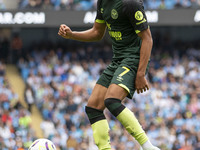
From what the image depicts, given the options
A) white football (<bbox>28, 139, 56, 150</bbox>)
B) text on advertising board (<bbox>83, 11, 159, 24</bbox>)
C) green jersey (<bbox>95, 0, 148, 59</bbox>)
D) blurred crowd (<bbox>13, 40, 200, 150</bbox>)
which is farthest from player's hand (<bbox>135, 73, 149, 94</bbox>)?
text on advertising board (<bbox>83, 11, 159, 24</bbox>)

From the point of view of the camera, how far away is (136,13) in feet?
16.9

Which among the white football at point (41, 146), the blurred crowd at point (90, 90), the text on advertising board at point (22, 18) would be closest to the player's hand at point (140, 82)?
the white football at point (41, 146)

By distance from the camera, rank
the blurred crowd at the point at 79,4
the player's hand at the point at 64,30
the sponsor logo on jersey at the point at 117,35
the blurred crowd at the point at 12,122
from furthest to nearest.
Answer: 1. the blurred crowd at the point at 79,4
2. the blurred crowd at the point at 12,122
3. the player's hand at the point at 64,30
4. the sponsor logo on jersey at the point at 117,35

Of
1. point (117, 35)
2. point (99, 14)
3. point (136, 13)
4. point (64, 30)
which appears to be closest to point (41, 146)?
point (64, 30)

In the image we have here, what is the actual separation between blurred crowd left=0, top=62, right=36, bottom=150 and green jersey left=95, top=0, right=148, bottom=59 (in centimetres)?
817

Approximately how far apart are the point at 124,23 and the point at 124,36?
17 cm

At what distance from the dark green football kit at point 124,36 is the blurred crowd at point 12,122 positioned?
8.10m

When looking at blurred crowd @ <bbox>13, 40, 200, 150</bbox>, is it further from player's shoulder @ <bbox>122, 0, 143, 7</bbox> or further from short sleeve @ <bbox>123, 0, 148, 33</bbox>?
player's shoulder @ <bbox>122, 0, 143, 7</bbox>

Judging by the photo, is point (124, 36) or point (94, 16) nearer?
point (124, 36)

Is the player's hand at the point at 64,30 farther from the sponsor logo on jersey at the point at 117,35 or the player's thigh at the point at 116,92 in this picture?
the player's thigh at the point at 116,92

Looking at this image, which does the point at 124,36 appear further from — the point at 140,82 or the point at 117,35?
the point at 140,82

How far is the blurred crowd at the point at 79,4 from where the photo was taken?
18.4m

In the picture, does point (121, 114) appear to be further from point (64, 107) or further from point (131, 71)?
point (64, 107)

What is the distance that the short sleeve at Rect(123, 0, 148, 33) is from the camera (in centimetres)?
513
